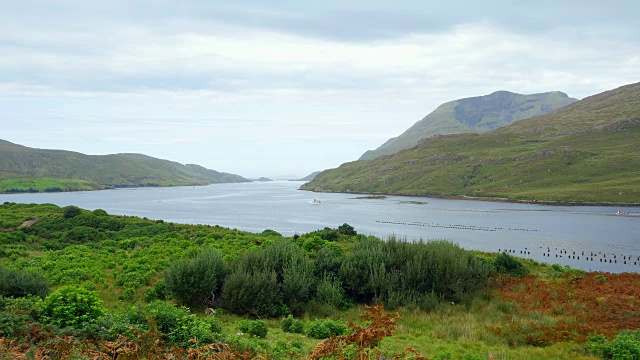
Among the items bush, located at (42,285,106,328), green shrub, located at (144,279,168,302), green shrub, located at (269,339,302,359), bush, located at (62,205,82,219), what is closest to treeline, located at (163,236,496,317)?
green shrub, located at (144,279,168,302)

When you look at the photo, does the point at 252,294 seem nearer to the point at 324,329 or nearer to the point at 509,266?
the point at 324,329

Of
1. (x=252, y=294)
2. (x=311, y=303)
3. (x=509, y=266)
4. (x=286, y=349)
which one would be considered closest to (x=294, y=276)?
(x=311, y=303)

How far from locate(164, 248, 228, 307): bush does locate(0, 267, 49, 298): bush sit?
4.78m

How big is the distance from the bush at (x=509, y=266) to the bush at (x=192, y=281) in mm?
Result: 18714

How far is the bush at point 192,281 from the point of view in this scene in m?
18.8

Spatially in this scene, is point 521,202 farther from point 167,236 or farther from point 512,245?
point 167,236

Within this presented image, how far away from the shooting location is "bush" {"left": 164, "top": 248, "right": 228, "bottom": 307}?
61.7 feet

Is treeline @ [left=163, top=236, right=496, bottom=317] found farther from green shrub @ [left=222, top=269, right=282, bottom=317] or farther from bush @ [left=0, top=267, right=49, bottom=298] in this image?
bush @ [left=0, top=267, right=49, bottom=298]

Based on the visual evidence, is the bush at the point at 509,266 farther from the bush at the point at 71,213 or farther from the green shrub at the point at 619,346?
the bush at the point at 71,213

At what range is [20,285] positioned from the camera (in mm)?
16219

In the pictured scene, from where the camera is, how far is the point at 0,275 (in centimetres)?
1616

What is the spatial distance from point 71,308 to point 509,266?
84.4 feet

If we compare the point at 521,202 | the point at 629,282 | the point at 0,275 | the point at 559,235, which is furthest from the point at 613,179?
the point at 0,275

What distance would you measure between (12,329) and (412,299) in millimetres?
16021
